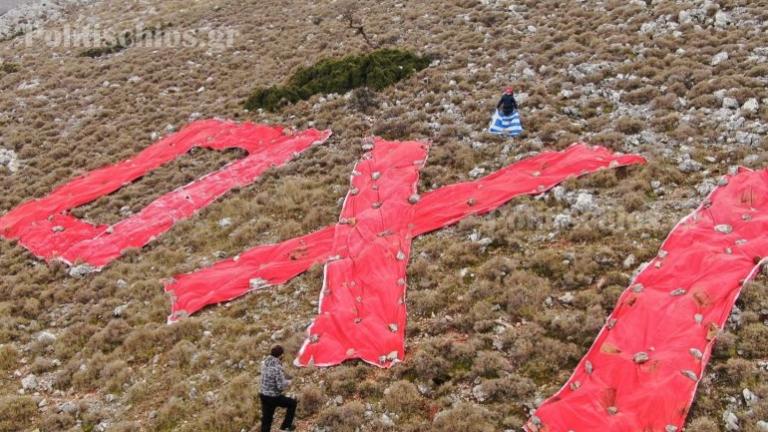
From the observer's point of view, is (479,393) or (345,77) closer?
(479,393)

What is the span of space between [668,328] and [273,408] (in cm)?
621

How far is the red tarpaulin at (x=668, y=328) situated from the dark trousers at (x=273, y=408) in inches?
137

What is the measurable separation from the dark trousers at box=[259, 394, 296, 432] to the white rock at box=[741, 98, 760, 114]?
43.9 ft

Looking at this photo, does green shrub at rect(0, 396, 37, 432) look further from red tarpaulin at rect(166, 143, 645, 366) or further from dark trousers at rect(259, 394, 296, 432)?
dark trousers at rect(259, 394, 296, 432)

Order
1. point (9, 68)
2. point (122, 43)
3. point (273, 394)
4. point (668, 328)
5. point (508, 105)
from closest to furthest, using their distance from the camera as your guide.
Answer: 1. point (273, 394)
2. point (668, 328)
3. point (508, 105)
4. point (9, 68)
5. point (122, 43)

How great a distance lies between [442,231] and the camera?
45.8ft

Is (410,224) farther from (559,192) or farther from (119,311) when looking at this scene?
(119,311)

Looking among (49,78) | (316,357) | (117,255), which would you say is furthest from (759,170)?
(49,78)

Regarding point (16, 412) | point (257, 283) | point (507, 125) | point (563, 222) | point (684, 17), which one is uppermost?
point (684, 17)

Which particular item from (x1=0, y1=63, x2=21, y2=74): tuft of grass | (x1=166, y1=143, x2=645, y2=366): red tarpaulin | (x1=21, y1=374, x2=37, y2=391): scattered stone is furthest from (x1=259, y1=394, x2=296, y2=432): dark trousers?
(x1=0, y1=63, x2=21, y2=74): tuft of grass

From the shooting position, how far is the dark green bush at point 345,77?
2303 centimetres

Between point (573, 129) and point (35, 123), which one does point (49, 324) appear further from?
point (35, 123)

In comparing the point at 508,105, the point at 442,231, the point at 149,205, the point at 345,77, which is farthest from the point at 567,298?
the point at 345,77

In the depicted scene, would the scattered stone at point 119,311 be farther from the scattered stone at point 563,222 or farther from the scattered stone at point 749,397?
the scattered stone at point 749,397
